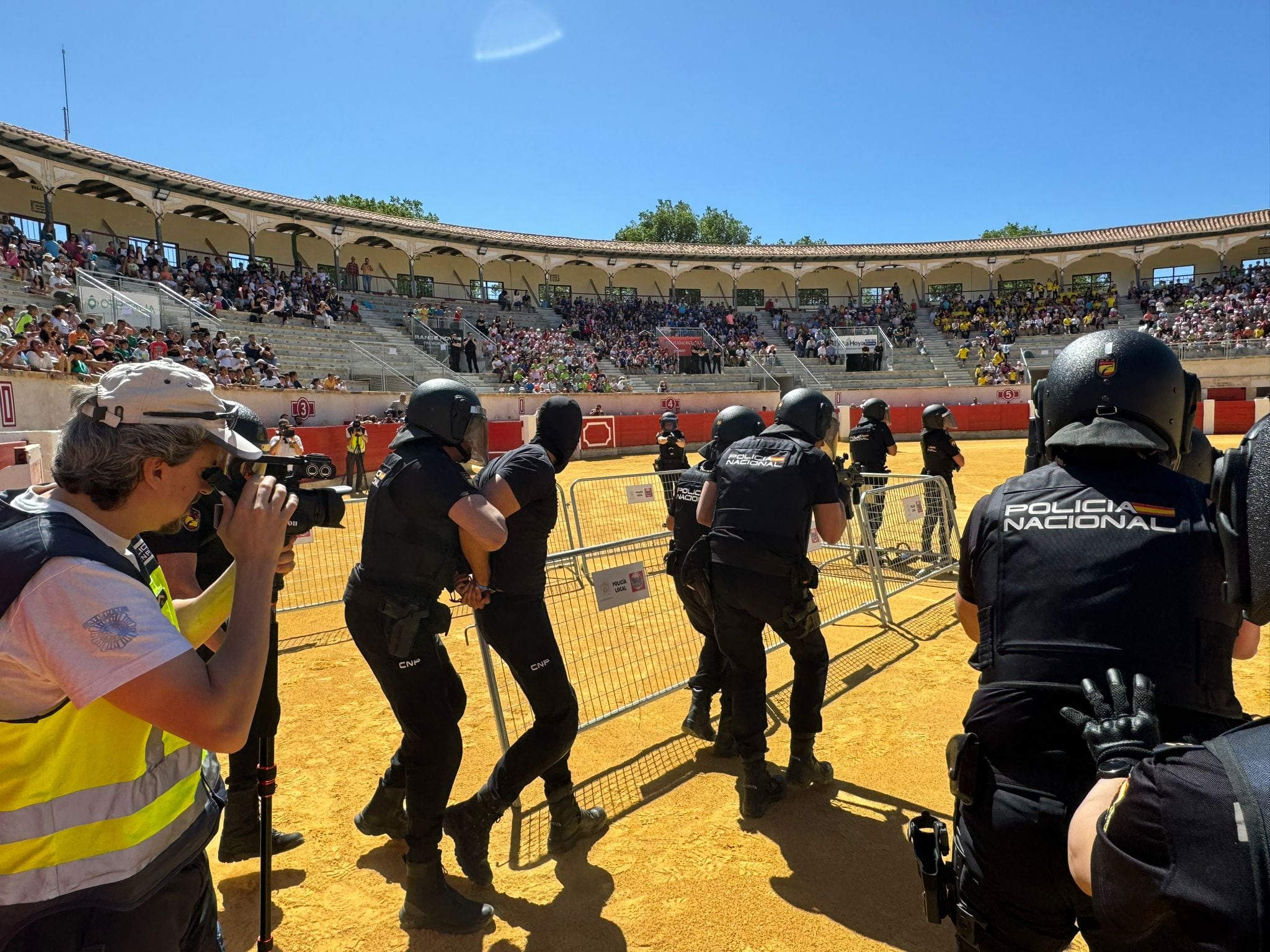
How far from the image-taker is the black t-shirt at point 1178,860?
37.4 inches

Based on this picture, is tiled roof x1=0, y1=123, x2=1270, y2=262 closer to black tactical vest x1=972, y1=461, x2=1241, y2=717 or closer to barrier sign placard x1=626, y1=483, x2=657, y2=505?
barrier sign placard x1=626, y1=483, x2=657, y2=505

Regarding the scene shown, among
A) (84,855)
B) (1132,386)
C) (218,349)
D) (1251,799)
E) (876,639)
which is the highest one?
(218,349)

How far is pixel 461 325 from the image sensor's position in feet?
108

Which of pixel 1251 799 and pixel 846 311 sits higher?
pixel 846 311

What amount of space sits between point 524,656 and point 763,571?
129 cm

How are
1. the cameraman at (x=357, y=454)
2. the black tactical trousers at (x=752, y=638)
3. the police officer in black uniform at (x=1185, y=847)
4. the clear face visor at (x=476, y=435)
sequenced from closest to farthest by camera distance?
the police officer in black uniform at (x=1185, y=847) < the clear face visor at (x=476, y=435) < the black tactical trousers at (x=752, y=638) < the cameraman at (x=357, y=454)

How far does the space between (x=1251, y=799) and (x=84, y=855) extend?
6.81 ft

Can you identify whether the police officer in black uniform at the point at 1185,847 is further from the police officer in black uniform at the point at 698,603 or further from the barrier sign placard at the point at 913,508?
the barrier sign placard at the point at 913,508

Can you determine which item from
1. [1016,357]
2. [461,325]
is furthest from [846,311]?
[461,325]

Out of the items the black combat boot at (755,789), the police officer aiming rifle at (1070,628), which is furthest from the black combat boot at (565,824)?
the police officer aiming rifle at (1070,628)

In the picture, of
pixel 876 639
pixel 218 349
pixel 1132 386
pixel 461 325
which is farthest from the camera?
pixel 461 325

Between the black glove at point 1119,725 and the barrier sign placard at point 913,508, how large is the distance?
23.2ft

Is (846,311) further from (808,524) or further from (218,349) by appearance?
(808,524)

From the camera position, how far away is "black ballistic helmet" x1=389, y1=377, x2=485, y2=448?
10.4 feet
